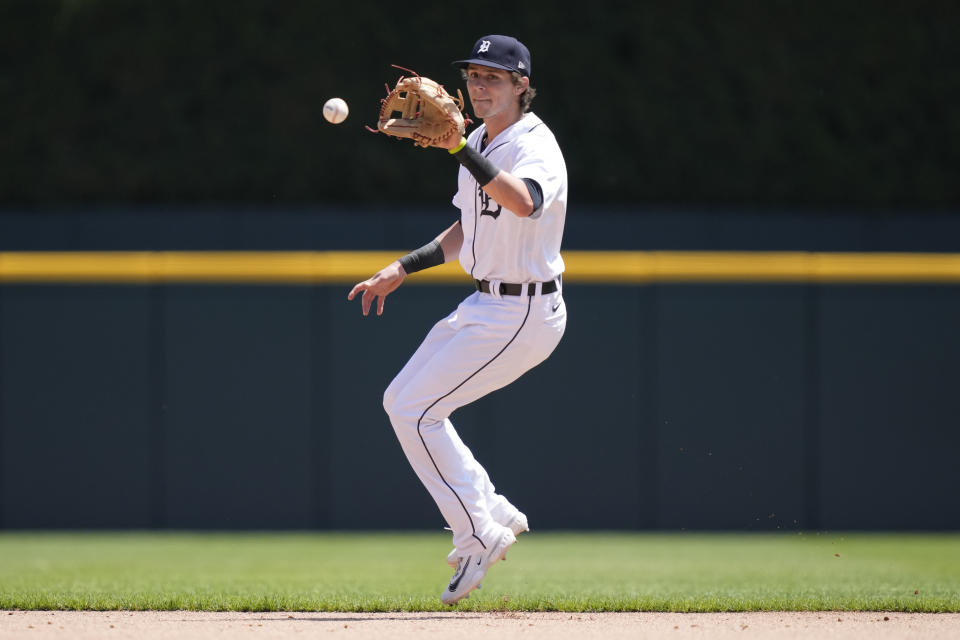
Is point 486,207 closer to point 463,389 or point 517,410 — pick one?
point 463,389

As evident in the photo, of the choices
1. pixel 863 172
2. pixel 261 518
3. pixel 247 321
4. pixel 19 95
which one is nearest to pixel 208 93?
pixel 19 95

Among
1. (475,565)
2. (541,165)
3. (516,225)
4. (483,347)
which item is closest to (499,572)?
(475,565)

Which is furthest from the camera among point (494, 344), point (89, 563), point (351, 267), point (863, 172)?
point (863, 172)

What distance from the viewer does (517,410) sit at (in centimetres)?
777

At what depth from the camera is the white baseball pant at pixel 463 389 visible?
13.8 ft

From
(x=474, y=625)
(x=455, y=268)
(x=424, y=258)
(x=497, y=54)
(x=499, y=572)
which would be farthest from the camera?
(x=455, y=268)

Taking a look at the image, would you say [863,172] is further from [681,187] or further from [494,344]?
[494,344]

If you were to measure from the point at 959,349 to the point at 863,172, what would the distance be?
1.47 metres

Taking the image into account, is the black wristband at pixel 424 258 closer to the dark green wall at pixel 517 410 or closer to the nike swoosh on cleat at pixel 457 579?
the nike swoosh on cleat at pixel 457 579

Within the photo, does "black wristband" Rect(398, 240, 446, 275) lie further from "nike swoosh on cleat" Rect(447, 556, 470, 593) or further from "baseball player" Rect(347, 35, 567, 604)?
"nike swoosh on cleat" Rect(447, 556, 470, 593)

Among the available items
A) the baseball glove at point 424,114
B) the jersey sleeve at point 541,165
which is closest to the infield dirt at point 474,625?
the jersey sleeve at point 541,165

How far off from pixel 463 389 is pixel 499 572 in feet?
6.89

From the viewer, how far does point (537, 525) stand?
7812 mm

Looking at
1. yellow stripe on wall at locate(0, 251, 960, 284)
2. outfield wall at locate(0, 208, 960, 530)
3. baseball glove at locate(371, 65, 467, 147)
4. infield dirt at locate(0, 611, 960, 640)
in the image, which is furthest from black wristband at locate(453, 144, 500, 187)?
outfield wall at locate(0, 208, 960, 530)
